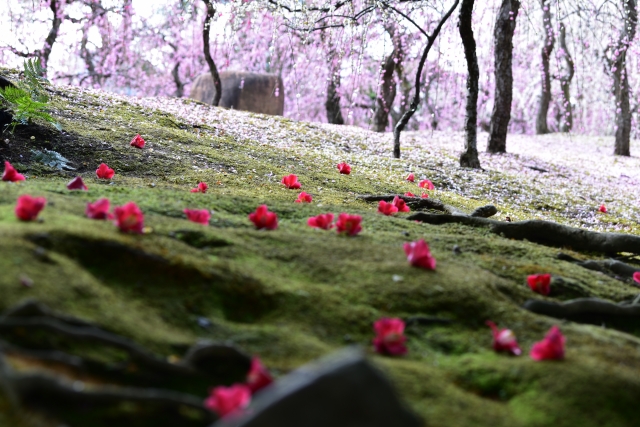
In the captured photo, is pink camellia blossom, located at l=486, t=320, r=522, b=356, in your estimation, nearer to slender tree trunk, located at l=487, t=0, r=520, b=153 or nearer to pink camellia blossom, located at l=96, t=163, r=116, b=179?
pink camellia blossom, located at l=96, t=163, r=116, b=179

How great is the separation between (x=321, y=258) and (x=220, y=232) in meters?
0.45

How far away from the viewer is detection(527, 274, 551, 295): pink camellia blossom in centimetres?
241

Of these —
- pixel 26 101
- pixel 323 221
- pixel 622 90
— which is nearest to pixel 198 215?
pixel 323 221

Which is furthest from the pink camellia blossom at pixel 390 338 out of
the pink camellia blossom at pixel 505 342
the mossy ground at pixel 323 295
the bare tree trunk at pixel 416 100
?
the bare tree trunk at pixel 416 100

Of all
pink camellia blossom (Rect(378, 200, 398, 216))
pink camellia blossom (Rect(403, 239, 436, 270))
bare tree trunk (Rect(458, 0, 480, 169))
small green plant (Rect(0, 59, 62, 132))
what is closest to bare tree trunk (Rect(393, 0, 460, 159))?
bare tree trunk (Rect(458, 0, 480, 169))

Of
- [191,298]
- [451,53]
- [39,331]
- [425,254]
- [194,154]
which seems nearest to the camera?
[39,331]

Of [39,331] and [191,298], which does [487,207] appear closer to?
[191,298]

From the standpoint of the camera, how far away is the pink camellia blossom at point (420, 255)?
2254 millimetres

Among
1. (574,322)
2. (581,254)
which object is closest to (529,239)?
(581,254)

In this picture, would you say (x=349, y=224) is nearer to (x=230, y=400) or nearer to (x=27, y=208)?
(x=27, y=208)

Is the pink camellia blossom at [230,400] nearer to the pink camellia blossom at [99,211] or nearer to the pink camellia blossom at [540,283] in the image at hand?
the pink camellia blossom at [99,211]

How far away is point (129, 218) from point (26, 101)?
113 inches

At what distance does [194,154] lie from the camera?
5797 mm

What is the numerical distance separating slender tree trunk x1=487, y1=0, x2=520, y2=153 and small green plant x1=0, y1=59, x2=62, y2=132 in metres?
8.61
